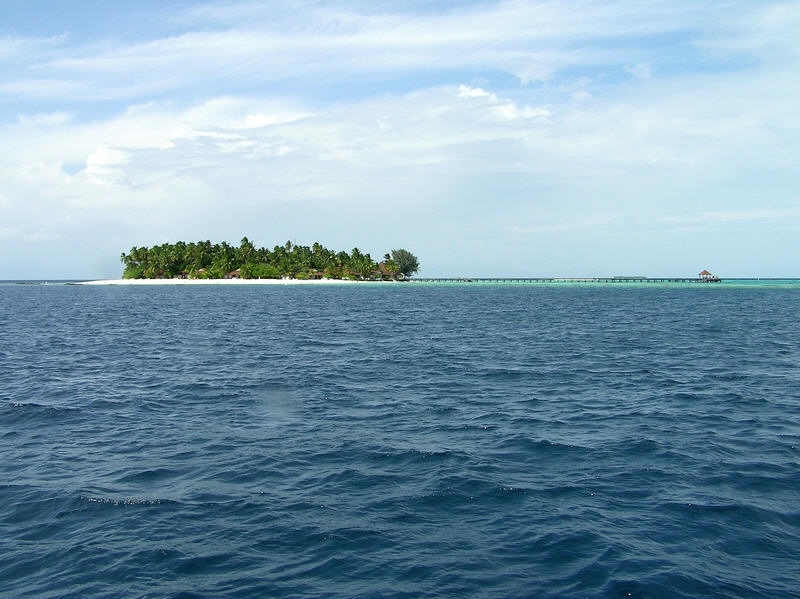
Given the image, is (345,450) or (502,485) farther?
(345,450)

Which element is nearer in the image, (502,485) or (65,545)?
(65,545)

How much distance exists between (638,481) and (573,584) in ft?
19.3

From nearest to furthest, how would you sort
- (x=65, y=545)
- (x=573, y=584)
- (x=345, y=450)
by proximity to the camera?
1. (x=573, y=584)
2. (x=65, y=545)
3. (x=345, y=450)

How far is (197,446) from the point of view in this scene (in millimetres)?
17906

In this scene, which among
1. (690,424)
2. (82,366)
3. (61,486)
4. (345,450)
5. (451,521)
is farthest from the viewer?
(82,366)

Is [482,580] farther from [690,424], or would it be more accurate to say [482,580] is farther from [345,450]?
[690,424]

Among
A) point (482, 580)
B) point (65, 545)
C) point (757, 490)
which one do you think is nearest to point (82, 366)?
point (65, 545)

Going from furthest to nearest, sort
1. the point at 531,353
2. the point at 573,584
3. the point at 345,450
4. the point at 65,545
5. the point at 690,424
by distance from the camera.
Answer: the point at 531,353, the point at 690,424, the point at 345,450, the point at 65,545, the point at 573,584

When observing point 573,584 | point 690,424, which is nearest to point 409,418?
point 690,424

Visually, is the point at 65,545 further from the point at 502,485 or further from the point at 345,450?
the point at 502,485

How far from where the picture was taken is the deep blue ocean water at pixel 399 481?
1046cm

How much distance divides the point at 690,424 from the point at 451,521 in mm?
12470

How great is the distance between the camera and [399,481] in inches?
588

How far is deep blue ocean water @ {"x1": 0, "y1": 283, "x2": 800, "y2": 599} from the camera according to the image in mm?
10461
